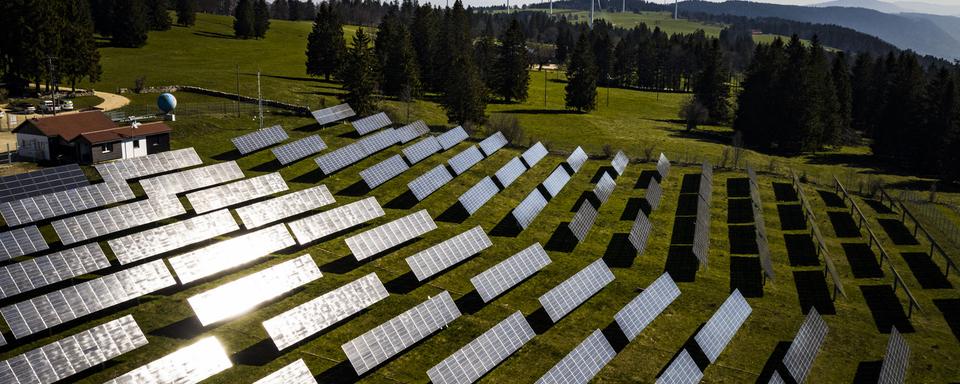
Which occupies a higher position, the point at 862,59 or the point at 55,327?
the point at 862,59

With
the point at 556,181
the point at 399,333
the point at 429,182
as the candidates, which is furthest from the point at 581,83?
the point at 399,333

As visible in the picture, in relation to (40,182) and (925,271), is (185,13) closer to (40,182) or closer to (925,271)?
(40,182)

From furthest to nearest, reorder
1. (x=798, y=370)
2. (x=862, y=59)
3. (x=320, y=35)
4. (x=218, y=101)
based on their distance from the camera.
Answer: (x=862, y=59) < (x=320, y=35) < (x=218, y=101) < (x=798, y=370)

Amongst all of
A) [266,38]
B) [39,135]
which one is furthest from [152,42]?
[39,135]

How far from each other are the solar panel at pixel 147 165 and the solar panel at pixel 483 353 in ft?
104

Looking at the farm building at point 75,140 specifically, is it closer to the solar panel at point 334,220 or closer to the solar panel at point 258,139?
the solar panel at point 258,139

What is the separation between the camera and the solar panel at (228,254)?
4185 centimetres

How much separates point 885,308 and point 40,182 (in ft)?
193

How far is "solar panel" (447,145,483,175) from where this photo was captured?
231 feet

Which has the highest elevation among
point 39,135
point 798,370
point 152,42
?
point 152,42

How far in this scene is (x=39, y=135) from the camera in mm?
59906

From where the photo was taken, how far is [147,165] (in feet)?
188

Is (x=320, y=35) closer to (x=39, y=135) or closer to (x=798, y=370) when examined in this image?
(x=39, y=135)

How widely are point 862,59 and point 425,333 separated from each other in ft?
467
